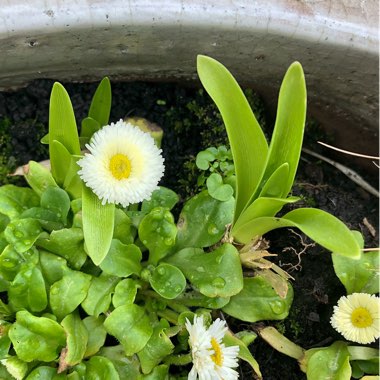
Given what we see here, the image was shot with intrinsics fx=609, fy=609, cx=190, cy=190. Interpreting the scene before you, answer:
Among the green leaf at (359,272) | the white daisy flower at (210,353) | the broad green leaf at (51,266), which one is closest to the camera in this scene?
the white daisy flower at (210,353)

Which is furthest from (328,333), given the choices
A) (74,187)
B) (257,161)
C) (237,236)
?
(74,187)

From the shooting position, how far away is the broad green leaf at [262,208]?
88 centimetres

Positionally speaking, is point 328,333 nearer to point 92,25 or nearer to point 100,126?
point 100,126

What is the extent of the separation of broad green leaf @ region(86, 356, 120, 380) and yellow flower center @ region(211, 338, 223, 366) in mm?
162

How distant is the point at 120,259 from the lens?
3.45ft

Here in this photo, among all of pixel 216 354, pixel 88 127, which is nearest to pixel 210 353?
pixel 216 354

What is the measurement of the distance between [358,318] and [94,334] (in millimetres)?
478

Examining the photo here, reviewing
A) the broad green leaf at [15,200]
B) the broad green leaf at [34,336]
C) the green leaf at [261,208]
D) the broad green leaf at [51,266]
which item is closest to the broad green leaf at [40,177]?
the broad green leaf at [15,200]

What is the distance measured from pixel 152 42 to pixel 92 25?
4.8 inches

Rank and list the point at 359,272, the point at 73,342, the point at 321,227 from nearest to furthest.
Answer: the point at 321,227 < the point at 73,342 < the point at 359,272

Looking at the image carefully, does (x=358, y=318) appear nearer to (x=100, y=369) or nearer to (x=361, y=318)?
(x=361, y=318)

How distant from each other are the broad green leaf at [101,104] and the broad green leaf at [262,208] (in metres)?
0.34

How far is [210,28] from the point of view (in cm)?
105

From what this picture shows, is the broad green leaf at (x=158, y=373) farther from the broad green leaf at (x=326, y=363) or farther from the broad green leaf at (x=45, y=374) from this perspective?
the broad green leaf at (x=326, y=363)
